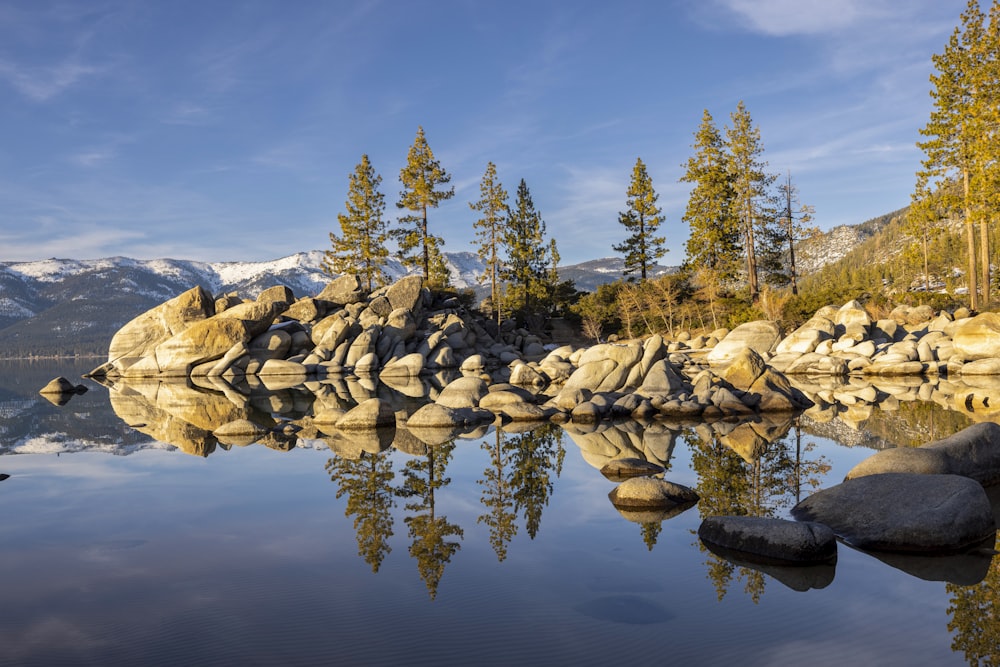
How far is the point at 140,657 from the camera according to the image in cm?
546

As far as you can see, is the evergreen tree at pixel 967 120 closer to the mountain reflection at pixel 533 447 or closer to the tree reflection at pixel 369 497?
the mountain reflection at pixel 533 447

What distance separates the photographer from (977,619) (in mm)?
5891

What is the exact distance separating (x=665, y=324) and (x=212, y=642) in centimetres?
5210

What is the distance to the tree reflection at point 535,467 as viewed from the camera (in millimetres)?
10211

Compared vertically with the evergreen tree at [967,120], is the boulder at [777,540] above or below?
below

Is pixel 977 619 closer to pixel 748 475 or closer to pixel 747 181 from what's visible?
pixel 748 475

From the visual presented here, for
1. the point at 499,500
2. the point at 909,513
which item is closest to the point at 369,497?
the point at 499,500

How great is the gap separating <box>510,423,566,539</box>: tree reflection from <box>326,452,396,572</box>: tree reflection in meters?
1.89

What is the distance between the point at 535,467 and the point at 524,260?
4916 cm

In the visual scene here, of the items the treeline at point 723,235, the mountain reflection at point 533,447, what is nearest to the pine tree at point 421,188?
the treeline at point 723,235

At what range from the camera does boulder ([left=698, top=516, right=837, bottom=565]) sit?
734cm

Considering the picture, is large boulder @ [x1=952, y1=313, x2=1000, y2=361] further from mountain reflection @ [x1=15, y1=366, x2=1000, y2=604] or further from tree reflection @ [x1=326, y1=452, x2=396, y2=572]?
tree reflection @ [x1=326, y1=452, x2=396, y2=572]

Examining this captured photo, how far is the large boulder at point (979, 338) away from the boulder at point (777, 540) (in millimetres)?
29520

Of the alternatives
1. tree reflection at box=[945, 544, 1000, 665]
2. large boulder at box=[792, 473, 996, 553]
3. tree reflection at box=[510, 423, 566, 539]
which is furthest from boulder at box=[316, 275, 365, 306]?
tree reflection at box=[945, 544, 1000, 665]
